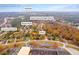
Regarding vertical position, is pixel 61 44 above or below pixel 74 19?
below

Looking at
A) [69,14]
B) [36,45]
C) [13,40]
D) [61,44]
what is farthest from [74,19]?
[13,40]

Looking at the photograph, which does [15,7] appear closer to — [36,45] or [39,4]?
[39,4]

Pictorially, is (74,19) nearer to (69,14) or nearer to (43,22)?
(69,14)
